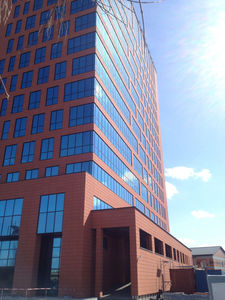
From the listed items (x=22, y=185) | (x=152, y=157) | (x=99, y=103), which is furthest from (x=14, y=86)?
(x=152, y=157)

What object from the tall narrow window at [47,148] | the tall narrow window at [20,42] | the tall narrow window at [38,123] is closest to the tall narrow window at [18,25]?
the tall narrow window at [20,42]

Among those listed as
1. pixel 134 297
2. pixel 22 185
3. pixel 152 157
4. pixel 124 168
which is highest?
pixel 152 157

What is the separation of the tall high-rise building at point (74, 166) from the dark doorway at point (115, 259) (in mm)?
152

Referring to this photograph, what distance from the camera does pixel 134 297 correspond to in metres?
28.5

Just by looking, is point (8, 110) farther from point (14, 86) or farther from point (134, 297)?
point (134, 297)

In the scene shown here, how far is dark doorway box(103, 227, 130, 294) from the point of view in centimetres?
3678

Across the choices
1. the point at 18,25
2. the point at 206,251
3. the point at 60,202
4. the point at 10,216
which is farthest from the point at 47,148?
the point at 206,251

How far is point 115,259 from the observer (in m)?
41.0

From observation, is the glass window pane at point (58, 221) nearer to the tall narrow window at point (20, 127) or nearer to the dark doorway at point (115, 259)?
the dark doorway at point (115, 259)

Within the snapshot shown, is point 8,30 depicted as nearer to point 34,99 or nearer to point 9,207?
point 34,99

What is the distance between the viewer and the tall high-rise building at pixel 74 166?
31281mm

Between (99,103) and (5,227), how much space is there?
23.4 meters

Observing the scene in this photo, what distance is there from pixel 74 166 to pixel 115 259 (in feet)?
56.2

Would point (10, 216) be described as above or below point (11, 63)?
below
